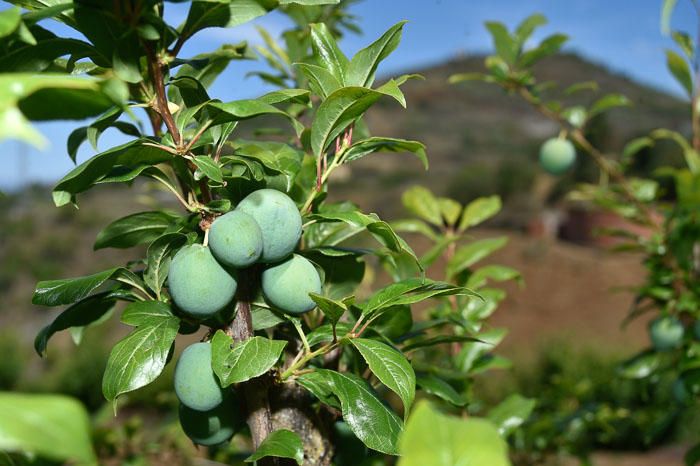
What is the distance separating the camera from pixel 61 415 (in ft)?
0.70

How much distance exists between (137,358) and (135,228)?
0.15 meters

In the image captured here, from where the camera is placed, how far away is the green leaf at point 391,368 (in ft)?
1.61

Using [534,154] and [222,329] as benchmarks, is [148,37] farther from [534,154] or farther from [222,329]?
[534,154]

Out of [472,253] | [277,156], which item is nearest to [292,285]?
[277,156]

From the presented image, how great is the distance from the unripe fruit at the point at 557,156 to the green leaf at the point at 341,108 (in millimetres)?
1126

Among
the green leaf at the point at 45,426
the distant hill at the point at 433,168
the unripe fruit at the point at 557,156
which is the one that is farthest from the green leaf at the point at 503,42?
the distant hill at the point at 433,168

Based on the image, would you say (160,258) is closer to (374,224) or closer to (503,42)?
(374,224)

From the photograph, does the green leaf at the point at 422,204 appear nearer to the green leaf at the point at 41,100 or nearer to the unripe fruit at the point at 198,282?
the unripe fruit at the point at 198,282

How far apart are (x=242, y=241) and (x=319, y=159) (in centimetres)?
13

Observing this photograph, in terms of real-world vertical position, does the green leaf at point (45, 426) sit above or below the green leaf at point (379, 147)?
above

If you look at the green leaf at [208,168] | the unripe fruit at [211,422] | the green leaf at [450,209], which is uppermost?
the green leaf at [208,168]

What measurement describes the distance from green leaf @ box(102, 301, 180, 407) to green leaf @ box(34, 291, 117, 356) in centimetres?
9

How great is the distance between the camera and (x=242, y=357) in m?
0.49

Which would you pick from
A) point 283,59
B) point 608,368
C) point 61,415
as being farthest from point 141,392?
point 61,415
